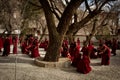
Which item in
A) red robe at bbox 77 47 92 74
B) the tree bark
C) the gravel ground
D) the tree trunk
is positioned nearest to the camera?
the gravel ground

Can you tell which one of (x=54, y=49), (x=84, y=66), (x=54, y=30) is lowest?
(x=84, y=66)

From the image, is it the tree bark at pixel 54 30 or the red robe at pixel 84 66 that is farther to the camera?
the tree bark at pixel 54 30

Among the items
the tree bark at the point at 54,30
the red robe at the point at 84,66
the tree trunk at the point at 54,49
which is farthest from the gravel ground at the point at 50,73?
the tree bark at the point at 54,30

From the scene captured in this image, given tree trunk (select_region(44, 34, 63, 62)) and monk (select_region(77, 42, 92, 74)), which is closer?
monk (select_region(77, 42, 92, 74))

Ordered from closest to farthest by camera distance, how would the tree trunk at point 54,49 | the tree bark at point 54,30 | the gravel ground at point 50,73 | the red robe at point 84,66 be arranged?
the gravel ground at point 50,73, the red robe at point 84,66, the tree bark at point 54,30, the tree trunk at point 54,49

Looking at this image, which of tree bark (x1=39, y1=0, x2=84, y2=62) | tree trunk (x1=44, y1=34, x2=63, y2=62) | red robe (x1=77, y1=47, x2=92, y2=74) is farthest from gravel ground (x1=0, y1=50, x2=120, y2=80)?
tree bark (x1=39, y1=0, x2=84, y2=62)

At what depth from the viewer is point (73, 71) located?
15.5 metres

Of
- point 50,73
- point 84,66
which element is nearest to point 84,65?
point 84,66

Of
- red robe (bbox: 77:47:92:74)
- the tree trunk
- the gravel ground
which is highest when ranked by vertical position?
the tree trunk

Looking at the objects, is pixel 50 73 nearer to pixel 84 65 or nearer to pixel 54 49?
pixel 84 65

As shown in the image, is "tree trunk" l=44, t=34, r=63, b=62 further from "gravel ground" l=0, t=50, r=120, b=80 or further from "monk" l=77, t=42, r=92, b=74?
"monk" l=77, t=42, r=92, b=74

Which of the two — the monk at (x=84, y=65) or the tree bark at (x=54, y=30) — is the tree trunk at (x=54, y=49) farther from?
the monk at (x=84, y=65)

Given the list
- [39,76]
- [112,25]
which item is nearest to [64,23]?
[39,76]

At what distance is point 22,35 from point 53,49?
2470 centimetres
